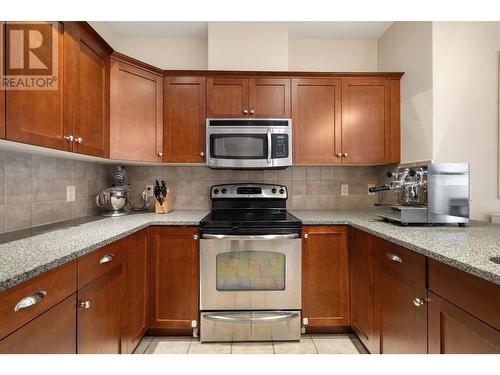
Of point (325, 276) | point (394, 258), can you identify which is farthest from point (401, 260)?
point (325, 276)

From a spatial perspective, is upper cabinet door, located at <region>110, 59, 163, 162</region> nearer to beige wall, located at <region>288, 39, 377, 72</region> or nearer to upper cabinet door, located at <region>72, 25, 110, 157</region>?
upper cabinet door, located at <region>72, 25, 110, 157</region>

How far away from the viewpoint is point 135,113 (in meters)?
2.11

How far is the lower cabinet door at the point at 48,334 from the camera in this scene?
2.55 ft

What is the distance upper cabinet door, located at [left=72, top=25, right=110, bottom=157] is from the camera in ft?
5.12

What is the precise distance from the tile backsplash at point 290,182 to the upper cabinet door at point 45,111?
1.11m

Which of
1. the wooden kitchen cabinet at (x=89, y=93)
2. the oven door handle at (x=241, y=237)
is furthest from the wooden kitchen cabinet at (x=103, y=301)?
the wooden kitchen cabinet at (x=89, y=93)

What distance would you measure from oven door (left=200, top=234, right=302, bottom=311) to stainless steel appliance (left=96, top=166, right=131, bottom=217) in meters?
0.83

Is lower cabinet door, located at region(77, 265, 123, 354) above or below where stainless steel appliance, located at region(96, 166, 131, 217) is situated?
below

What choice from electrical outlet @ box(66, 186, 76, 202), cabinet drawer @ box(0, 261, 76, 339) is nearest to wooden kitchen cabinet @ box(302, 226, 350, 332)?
cabinet drawer @ box(0, 261, 76, 339)

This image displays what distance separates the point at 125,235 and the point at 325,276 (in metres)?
1.39

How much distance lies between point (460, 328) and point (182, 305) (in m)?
1.62

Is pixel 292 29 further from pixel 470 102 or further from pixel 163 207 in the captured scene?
pixel 163 207
